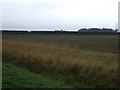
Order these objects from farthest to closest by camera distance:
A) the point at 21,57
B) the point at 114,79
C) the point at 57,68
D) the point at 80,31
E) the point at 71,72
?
the point at 80,31, the point at 21,57, the point at 57,68, the point at 71,72, the point at 114,79

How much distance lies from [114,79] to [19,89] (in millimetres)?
4814

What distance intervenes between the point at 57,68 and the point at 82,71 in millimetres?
1895

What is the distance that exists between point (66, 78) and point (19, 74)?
2329 millimetres

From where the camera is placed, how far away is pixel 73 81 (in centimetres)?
1349

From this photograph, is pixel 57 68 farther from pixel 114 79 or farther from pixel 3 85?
pixel 3 85

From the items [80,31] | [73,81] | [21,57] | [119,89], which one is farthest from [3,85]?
[80,31]

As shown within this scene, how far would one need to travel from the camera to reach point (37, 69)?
16391 millimetres

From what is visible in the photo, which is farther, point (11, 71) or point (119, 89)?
point (11, 71)

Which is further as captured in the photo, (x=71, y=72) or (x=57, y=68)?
(x=57, y=68)

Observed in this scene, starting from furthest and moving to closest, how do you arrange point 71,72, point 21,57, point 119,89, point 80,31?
point 80,31 < point 21,57 < point 71,72 < point 119,89

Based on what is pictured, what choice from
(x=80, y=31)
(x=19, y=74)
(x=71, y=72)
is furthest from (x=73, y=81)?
(x=80, y=31)

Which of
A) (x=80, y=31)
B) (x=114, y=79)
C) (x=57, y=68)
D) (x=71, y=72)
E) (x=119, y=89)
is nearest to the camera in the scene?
(x=119, y=89)

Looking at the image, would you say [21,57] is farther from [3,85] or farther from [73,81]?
[3,85]

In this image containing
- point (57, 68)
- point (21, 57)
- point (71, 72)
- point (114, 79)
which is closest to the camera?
point (114, 79)
